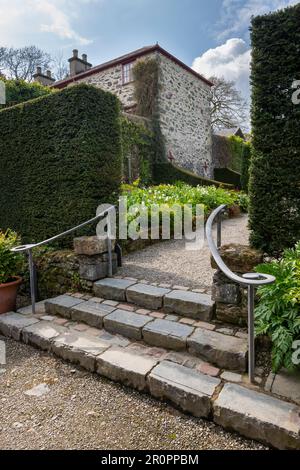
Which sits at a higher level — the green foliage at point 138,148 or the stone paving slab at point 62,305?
the green foliage at point 138,148

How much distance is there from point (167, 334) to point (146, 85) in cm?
1202

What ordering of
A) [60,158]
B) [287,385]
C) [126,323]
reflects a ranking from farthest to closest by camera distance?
[60,158] < [126,323] < [287,385]

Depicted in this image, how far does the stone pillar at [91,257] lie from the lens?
3633 mm

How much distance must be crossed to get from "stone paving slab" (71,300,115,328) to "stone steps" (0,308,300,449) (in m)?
0.07

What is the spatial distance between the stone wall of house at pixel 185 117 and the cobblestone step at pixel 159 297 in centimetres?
1013

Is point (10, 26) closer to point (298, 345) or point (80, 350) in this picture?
point (80, 350)

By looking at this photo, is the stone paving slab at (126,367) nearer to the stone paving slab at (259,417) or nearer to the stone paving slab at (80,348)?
the stone paving slab at (80,348)

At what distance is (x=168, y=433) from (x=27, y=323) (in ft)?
6.80

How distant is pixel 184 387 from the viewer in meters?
2.03

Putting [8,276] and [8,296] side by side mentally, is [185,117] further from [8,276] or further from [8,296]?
[8,296]

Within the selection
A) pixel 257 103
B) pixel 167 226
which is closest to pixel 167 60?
pixel 167 226

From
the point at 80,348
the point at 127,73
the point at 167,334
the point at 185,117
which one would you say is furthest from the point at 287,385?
the point at 127,73

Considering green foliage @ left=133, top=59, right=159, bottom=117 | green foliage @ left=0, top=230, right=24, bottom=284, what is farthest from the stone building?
green foliage @ left=0, top=230, right=24, bottom=284

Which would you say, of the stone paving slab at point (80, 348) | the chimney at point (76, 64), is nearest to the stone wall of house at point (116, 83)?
the chimney at point (76, 64)
